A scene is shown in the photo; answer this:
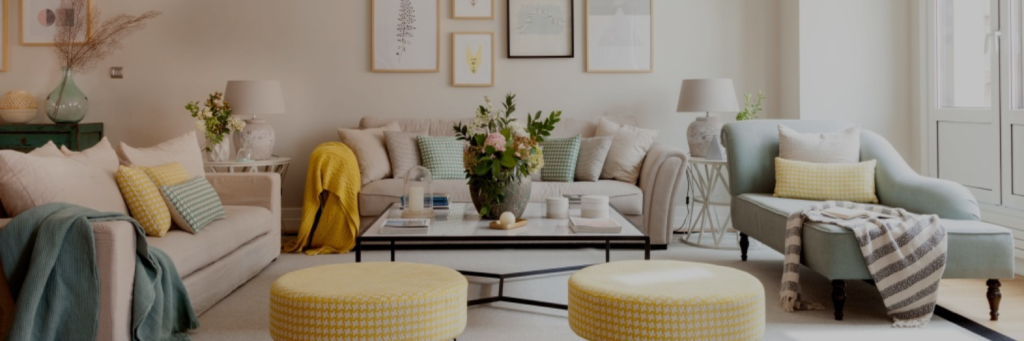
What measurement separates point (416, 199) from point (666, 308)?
1684 mm

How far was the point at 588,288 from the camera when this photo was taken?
2.49 meters

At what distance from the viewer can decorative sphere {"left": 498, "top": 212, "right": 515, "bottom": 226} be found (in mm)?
3500

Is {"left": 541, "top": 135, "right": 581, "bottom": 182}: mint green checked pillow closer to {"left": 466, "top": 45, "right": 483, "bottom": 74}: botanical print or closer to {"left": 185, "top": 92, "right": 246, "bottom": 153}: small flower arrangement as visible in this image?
{"left": 466, "top": 45, "right": 483, "bottom": 74}: botanical print

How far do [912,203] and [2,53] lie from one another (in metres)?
5.86

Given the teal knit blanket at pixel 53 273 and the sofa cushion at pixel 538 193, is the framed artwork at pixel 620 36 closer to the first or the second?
the sofa cushion at pixel 538 193

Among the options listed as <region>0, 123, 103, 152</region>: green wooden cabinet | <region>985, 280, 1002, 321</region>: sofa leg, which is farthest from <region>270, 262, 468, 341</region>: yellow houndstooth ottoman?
<region>0, 123, 103, 152</region>: green wooden cabinet

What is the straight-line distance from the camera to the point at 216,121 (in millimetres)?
5496

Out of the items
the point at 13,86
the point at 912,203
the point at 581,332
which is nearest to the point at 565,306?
the point at 581,332

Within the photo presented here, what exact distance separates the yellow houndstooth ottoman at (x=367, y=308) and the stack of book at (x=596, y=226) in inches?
35.1

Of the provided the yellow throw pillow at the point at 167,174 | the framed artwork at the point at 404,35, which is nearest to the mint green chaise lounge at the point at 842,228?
the framed artwork at the point at 404,35

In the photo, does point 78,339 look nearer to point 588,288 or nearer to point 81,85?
point 588,288

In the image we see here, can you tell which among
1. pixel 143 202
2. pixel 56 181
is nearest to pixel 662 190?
pixel 143 202

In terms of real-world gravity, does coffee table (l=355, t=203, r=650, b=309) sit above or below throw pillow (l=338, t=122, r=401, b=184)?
below

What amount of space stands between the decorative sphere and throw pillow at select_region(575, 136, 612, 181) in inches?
76.3
